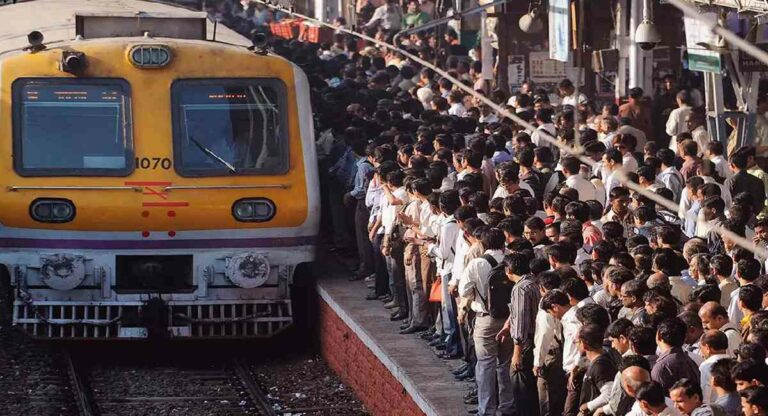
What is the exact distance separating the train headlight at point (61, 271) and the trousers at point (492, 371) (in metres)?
4.02

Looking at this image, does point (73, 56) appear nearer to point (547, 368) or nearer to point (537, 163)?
point (537, 163)

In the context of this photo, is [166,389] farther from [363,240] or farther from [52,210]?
[363,240]

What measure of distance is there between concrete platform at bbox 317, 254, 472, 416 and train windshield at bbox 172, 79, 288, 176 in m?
1.15

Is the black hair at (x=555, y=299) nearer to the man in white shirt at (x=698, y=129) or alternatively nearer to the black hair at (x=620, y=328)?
the black hair at (x=620, y=328)

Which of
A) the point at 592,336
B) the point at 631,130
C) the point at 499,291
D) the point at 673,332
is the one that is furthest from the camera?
the point at 631,130

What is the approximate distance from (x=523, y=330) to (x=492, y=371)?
0.67 m

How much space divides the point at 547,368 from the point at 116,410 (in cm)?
432

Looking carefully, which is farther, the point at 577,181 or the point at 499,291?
the point at 577,181

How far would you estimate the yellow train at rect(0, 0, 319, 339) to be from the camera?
13.3m

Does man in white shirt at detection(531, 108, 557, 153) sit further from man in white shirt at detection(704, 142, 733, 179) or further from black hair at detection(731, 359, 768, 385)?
black hair at detection(731, 359, 768, 385)

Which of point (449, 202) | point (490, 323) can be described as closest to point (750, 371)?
point (490, 323)

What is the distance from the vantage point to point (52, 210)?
13281mm

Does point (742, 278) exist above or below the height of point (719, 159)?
below

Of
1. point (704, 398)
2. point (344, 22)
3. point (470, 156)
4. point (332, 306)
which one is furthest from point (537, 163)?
point (344, 22)
